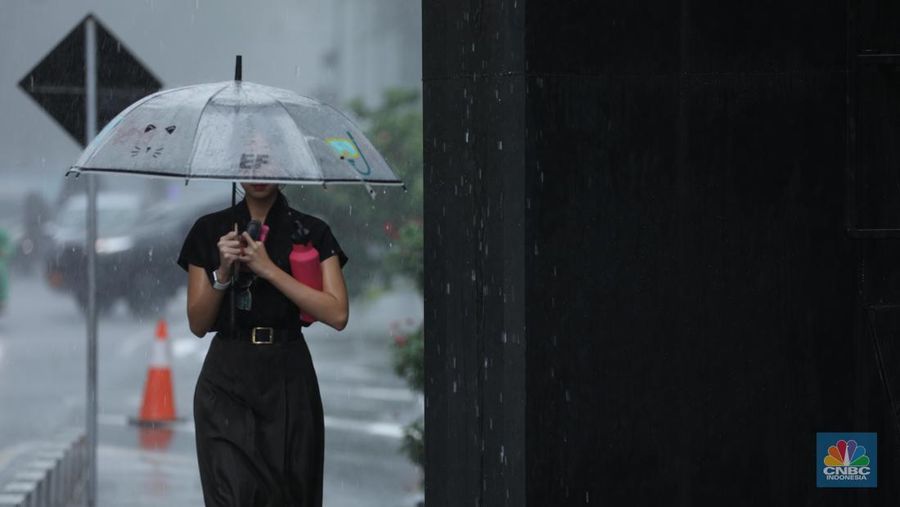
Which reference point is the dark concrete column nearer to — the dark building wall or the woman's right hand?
the dark building wall

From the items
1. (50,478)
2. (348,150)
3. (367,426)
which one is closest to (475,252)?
(348,150)

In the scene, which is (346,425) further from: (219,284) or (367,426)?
(219,284)

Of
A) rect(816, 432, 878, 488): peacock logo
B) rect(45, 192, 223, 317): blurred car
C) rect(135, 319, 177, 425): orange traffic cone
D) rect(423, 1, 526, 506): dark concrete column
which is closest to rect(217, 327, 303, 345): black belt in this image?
rect(423, 1, 526, 506): dark concrete column

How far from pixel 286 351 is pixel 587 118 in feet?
3.87

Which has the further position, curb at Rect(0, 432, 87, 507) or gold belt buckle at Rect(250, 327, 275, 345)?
curb at Rect(0, 432, 87, 507)

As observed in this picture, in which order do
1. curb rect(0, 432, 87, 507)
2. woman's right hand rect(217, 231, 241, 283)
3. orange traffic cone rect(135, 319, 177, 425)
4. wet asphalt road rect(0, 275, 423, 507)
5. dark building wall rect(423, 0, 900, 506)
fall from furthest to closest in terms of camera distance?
orange traffic cone rect(135, 319, 177, 425) → wet asphalt road rect(0, 275, 423, 507) → curb rect(0, 432, 87, 507) → dark building wall rect(423, 0, 900, 506) → woman's right hand rect(217, 231, 241, 283)

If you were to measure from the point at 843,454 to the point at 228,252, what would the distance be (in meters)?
2.08

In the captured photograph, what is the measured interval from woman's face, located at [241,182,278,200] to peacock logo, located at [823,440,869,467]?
1.96 metres

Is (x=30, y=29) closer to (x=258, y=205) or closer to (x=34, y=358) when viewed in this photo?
(x=34, y=358)

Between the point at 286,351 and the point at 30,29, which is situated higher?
the point at 30,29

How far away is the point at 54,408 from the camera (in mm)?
15844

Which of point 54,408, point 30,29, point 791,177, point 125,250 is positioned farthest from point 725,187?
point 30,29

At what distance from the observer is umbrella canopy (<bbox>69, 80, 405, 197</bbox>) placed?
5.31 metres

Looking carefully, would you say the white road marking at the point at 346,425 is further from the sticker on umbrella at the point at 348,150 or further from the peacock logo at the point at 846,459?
the sticker on umbrella at the point at 348,150
